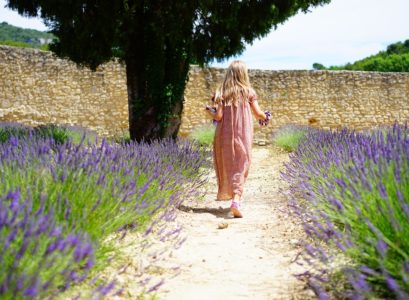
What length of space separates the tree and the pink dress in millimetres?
2924

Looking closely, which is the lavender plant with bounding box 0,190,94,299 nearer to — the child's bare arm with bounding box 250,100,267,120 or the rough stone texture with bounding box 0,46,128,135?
the child's bare arm with bounding box 250,100,267,120

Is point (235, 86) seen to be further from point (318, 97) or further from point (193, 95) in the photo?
point (318, 97)

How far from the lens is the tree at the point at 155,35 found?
7.07m

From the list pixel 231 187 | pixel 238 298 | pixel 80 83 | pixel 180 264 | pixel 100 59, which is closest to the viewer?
pixel 238 298

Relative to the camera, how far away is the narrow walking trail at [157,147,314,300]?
91.2 inches

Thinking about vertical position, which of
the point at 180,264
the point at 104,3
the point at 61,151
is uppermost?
the point at 104,3

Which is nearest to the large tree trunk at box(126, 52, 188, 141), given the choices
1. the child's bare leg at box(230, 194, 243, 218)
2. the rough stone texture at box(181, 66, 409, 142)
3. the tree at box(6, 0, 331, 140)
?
the tree at box(6, 0, 331, 140)

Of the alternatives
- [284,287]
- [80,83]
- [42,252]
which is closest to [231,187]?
[284,287]

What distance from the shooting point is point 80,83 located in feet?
43.7

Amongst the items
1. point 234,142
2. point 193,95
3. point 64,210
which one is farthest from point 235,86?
point 193,95

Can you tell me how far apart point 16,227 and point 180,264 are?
117cm

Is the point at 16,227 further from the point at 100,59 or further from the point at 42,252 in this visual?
the point at 100,59

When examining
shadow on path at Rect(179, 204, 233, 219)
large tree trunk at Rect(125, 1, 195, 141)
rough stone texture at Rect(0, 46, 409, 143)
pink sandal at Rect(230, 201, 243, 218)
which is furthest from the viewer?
rough stone texture at Rect(0, 46, 409, 143)

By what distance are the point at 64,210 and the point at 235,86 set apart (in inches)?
96.1
